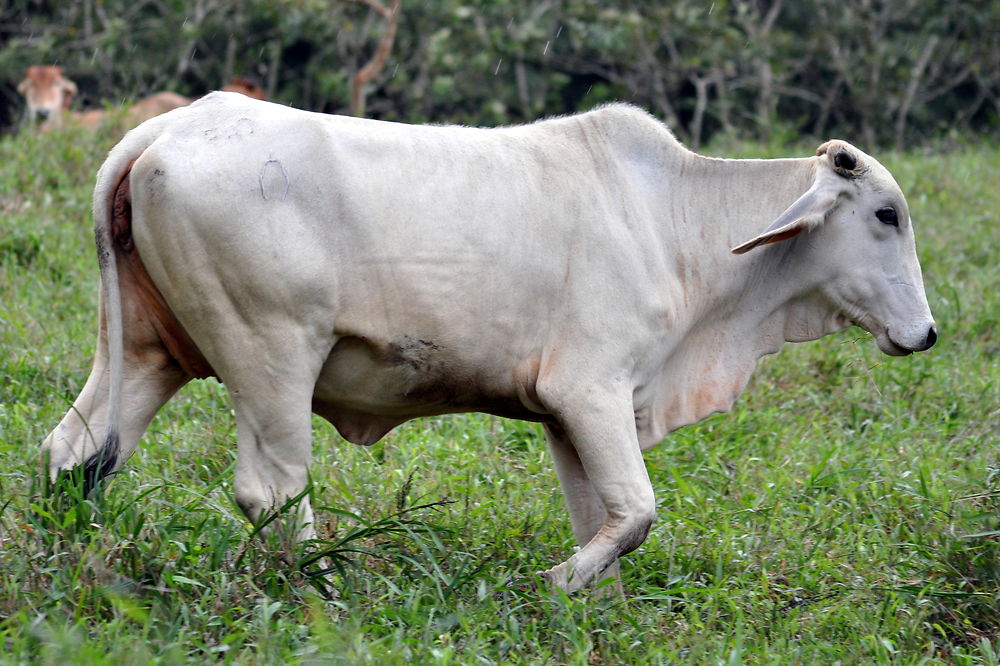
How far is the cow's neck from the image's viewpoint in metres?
4.18

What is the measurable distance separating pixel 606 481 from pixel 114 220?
62.5 inches

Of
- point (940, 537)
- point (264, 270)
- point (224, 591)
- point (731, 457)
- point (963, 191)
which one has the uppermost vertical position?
point (264, 270)

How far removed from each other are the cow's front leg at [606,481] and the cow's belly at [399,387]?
188 millimetres

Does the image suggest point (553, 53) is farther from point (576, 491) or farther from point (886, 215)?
point (576, 491)

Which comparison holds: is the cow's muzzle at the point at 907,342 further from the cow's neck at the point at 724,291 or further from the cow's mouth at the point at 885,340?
the cow's neck at the point at 724,291

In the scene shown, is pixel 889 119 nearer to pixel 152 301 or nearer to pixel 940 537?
pixel 940 537

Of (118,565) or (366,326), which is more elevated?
(366,326)

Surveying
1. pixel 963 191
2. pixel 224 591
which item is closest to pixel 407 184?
pixel 224 591

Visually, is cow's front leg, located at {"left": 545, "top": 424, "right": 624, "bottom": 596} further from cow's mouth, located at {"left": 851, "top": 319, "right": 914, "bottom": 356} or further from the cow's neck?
cow's mouth, located at {"left": 851, "top": 319, "right": 914, "bottom": 356}

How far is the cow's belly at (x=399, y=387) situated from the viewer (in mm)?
3658

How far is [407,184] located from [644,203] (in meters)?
0.86

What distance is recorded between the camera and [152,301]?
144 inches

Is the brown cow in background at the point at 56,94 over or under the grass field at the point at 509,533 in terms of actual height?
under

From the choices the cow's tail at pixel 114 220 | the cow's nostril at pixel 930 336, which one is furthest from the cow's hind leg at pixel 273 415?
the cow's nostril at pixel 930 336
